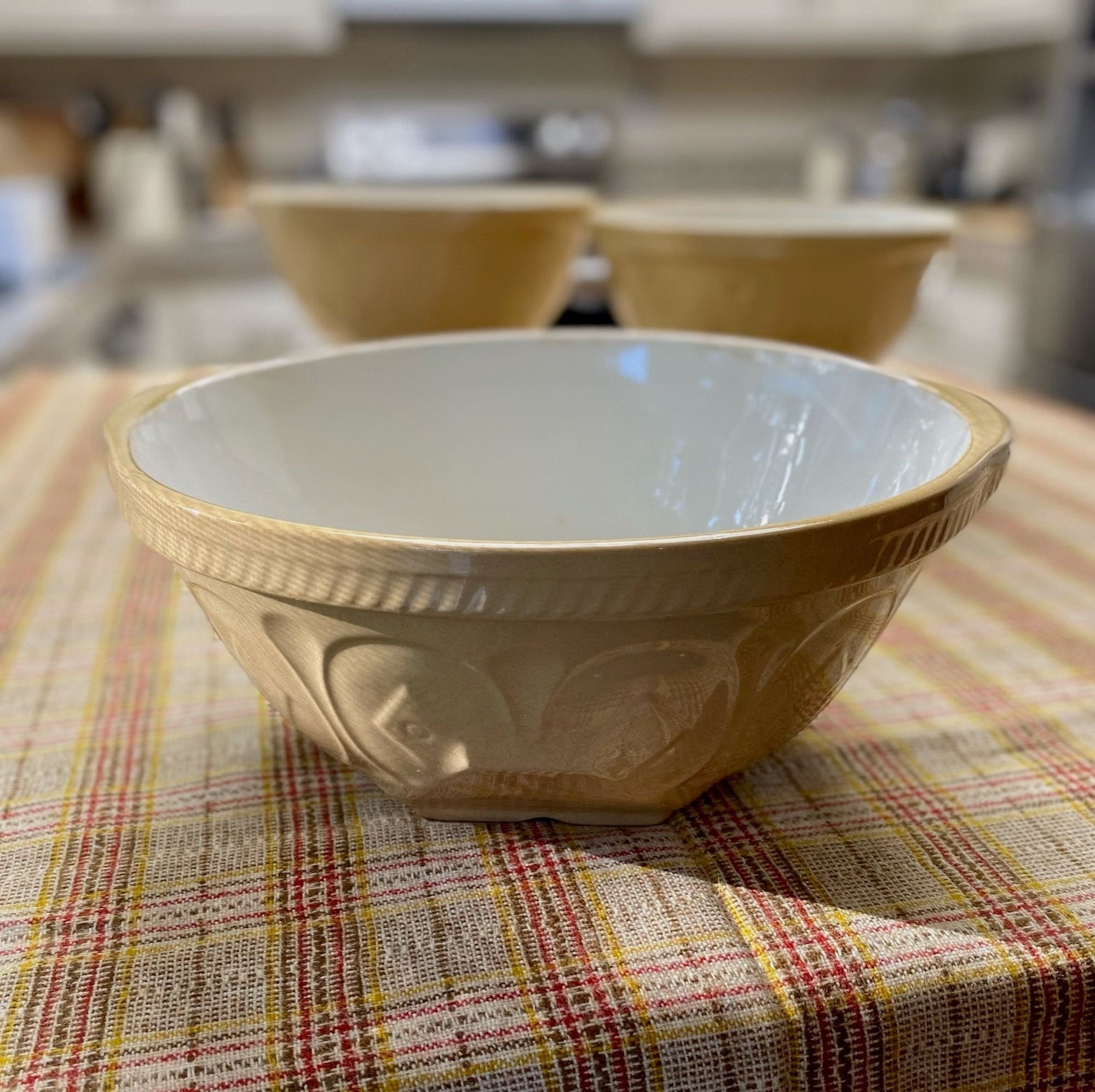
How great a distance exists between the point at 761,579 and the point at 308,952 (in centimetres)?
16

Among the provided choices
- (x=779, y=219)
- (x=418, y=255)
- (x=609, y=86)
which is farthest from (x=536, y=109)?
(x=418, y=255)

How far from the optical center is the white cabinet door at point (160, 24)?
281cm

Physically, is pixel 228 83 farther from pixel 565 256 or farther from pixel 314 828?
pixel 314 828

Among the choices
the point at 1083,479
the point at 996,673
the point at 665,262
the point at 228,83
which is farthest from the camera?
the point at 228,83

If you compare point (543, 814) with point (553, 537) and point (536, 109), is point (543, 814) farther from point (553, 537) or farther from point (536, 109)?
point (536, 109)

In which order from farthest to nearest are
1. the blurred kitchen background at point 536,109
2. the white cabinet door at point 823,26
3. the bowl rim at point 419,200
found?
the white cabinet door at point 823,26, the blurred kitchen background at point 536,109, the bowl rim at point 419,200

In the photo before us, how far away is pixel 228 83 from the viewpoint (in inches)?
128

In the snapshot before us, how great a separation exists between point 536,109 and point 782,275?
3.04 meters

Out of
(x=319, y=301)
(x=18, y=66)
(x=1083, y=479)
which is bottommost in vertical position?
(x=1083, y=479)

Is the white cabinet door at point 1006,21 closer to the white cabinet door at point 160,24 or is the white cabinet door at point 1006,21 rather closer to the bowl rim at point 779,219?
the white cabinet door at point 160,24

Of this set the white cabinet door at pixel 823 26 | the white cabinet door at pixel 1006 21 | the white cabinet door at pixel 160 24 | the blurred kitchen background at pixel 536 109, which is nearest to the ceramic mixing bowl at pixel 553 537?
the blurred kitchen background at pixel 536 109

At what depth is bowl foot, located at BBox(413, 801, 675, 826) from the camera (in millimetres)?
347

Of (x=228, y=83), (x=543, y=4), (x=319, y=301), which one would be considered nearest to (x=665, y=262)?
(x=319, y=301)

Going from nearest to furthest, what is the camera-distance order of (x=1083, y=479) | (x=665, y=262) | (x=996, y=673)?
1. (x=996, y=673)
2. (x=665, y=262)
3. (x=1083, y=479)
